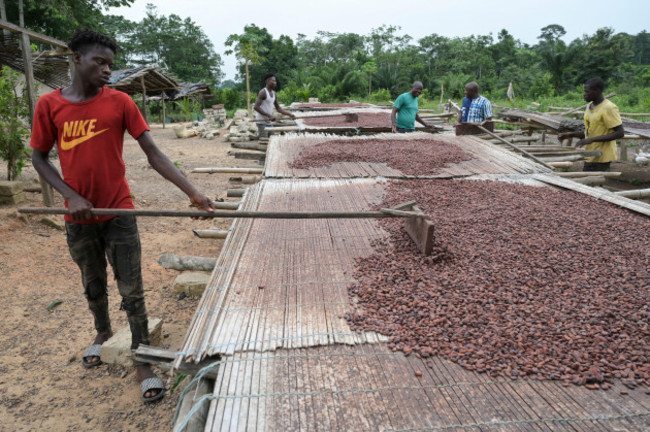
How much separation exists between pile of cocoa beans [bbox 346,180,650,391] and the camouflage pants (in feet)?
3.87

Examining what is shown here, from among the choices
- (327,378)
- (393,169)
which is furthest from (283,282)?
(393,169)

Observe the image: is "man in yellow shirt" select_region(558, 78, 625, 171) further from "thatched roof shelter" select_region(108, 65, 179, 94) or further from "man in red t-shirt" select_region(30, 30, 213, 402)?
"thatched roof shelter" select_region(108, 65, 179, 94)

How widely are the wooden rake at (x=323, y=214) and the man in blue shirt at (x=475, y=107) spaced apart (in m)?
4.09

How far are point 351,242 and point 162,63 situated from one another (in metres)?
37.7

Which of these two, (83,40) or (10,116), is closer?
A: (83,40)

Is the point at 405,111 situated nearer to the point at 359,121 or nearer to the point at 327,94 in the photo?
the point at 359,121

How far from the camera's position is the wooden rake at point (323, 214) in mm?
2062

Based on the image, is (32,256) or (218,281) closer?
(218,281)

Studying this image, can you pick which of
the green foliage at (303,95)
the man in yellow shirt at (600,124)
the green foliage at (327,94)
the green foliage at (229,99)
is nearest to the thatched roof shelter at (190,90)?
the green foliage at (229,99)

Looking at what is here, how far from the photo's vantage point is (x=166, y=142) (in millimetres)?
13930

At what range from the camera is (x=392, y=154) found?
506cm

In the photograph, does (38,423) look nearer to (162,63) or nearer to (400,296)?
(400,296)

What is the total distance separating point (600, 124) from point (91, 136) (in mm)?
4663

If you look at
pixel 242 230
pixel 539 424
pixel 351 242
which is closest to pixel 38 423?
pixel 242 230
